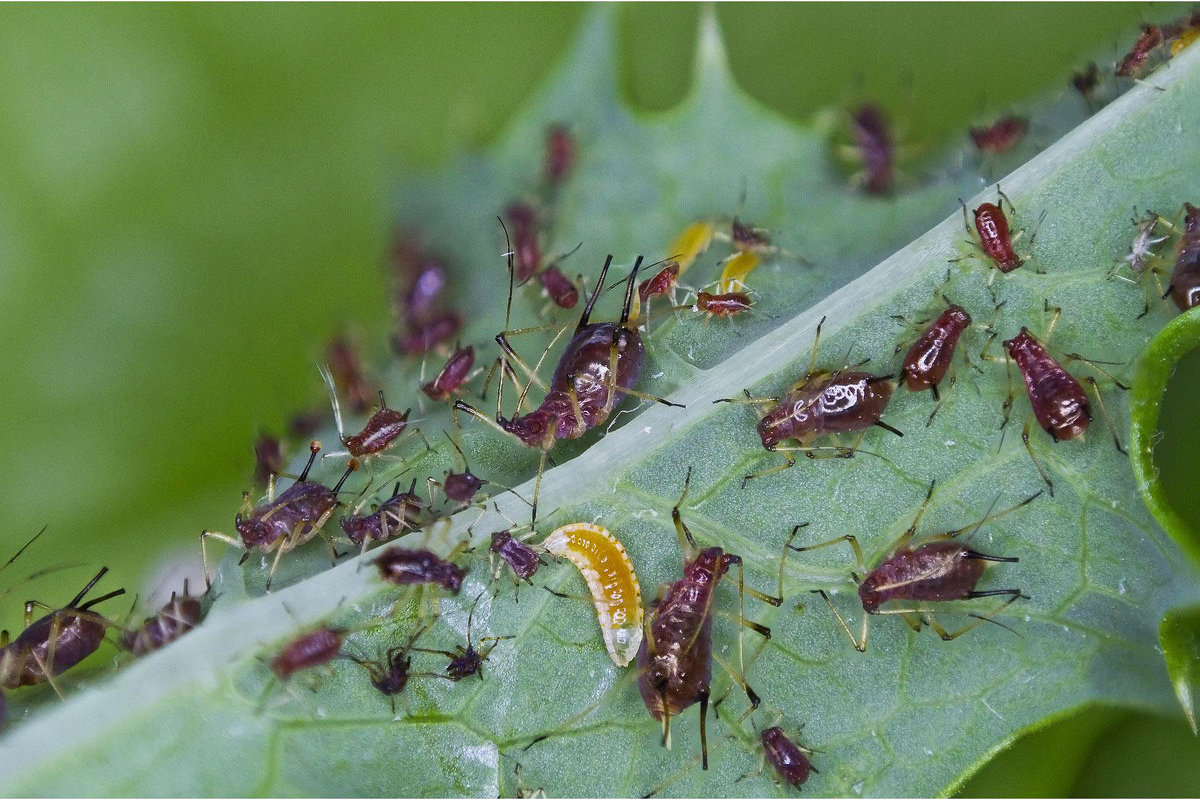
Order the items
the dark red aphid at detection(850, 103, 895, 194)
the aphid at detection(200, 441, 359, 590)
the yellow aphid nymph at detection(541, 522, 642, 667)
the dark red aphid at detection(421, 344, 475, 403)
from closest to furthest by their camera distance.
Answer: the yellow aphid nymph at detection(541, 522, 642, 667), the aphid at detection(200, 441, 359, 590), the dark red aphid at detection(421, 344, 475, 403), the dark red aphid at detection(850, 103, 895, 194)

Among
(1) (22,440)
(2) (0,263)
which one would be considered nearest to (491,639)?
(1) (22,440)

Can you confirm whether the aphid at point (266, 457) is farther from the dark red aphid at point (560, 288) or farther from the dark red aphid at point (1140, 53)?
the dark red aphid at point (1140, 53)

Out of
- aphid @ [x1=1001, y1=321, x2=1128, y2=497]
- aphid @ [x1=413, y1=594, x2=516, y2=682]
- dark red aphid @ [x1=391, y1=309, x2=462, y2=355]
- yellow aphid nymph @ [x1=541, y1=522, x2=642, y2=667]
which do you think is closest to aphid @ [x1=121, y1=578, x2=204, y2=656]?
aphid @ [x1=413, y1=594, x2=516, y2=682]

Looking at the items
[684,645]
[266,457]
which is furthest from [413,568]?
[266,457]

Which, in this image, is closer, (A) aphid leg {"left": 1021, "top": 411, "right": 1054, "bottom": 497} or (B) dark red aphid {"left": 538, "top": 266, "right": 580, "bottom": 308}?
(A) aphid leg {"left": 1021, "top": 411, "right": 1054, "bottom": 497}

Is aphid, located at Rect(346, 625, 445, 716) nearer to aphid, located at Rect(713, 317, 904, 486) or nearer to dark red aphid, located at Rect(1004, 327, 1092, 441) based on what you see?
aphid, located at Rect(713, 317, 904, 486)

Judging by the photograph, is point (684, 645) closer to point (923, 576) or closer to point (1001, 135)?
point (923, 576)

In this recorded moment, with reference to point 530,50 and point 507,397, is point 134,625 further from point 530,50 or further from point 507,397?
point 530,50
